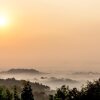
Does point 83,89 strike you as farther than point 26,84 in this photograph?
Yes

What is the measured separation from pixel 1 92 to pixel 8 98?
306 cm

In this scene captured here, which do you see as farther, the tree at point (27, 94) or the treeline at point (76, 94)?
the treeline at point (76, 94)

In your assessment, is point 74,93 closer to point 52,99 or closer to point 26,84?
point 52,99

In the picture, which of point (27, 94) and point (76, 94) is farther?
point (76, 94)

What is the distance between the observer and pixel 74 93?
406 feet

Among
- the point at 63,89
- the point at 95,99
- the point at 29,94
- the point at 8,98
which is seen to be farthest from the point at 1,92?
the point at 95,99

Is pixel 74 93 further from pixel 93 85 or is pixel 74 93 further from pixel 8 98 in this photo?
pixel 8 98

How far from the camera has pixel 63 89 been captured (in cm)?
12525

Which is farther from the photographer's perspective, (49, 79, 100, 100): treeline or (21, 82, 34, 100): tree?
(49, 79, 100, 100): treeline

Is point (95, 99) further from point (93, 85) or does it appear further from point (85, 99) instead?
point (93, 85)

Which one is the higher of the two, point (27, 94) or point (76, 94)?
point (76, 94)

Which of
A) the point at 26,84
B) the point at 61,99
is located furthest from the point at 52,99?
the point at 26,84

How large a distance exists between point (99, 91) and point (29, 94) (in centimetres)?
2283

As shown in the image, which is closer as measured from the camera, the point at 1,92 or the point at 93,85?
the point at 1,92
